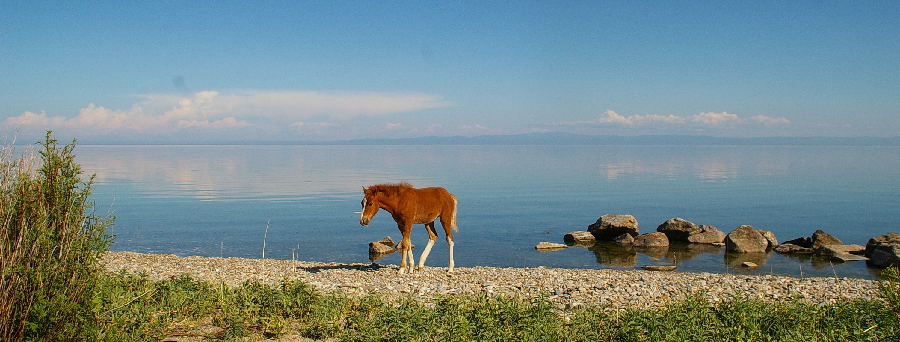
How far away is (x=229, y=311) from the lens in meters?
9.62

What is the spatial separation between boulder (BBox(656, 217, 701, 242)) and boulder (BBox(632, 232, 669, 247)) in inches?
35.5

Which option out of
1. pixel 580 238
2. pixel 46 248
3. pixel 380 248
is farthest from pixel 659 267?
pixel 46 248

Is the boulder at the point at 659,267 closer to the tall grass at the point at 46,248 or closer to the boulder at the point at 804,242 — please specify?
the boulder at the point at 804,242

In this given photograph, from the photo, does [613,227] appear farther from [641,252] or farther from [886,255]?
[886,255]

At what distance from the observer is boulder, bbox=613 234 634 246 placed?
2838 centimetres

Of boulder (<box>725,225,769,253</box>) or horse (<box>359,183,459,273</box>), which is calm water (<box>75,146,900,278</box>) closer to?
boulder (<box>725,225,769,253</box>)

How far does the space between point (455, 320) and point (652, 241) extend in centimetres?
2116

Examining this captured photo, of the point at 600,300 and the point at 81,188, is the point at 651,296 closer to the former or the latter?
the point at 600,300

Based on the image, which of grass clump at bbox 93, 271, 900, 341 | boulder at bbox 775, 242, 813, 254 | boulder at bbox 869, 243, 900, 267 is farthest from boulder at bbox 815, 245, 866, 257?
grass clump at bbox 93, 271, 900, 341

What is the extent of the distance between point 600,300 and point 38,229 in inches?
359

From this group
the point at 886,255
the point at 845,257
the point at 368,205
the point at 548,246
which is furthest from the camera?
the point at 548,246

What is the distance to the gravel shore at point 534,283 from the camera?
12.6 metres

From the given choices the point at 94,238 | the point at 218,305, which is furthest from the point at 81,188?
the point at 218,305

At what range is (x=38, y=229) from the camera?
6395mm
